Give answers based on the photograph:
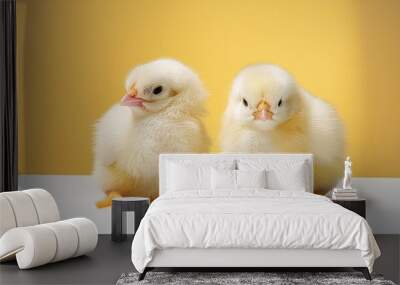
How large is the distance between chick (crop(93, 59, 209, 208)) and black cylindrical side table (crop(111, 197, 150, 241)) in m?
0.33

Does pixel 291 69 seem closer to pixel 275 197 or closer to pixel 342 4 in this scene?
pixel 342 4

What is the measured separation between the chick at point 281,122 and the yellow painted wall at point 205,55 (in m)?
0.11

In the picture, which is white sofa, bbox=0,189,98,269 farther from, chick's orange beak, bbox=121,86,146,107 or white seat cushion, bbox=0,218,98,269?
chick's orange beak, bbox=121,86,146,107

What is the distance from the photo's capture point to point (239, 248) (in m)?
4.47

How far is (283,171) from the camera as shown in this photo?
6070mm

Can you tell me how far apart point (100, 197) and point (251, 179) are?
1704mm

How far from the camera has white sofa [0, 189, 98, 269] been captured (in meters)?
4.83

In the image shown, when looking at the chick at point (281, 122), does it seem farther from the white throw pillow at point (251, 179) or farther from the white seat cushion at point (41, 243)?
the white seat cushion at point (41, 243)

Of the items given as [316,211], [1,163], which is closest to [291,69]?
[316,211]

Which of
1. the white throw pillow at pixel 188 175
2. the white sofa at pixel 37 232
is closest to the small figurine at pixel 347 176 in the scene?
the white throw pillow at pixel 188 175

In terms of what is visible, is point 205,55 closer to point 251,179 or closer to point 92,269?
point 251,179

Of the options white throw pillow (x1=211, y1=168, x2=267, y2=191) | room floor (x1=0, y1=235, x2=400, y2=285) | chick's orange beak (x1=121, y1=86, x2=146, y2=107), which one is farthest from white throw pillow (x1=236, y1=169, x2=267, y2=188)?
chick's orange beak (x1=121, y1=86, x2=146, y2=107)

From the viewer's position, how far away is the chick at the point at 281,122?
6465mm

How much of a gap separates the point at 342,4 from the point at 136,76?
2.18 metres
